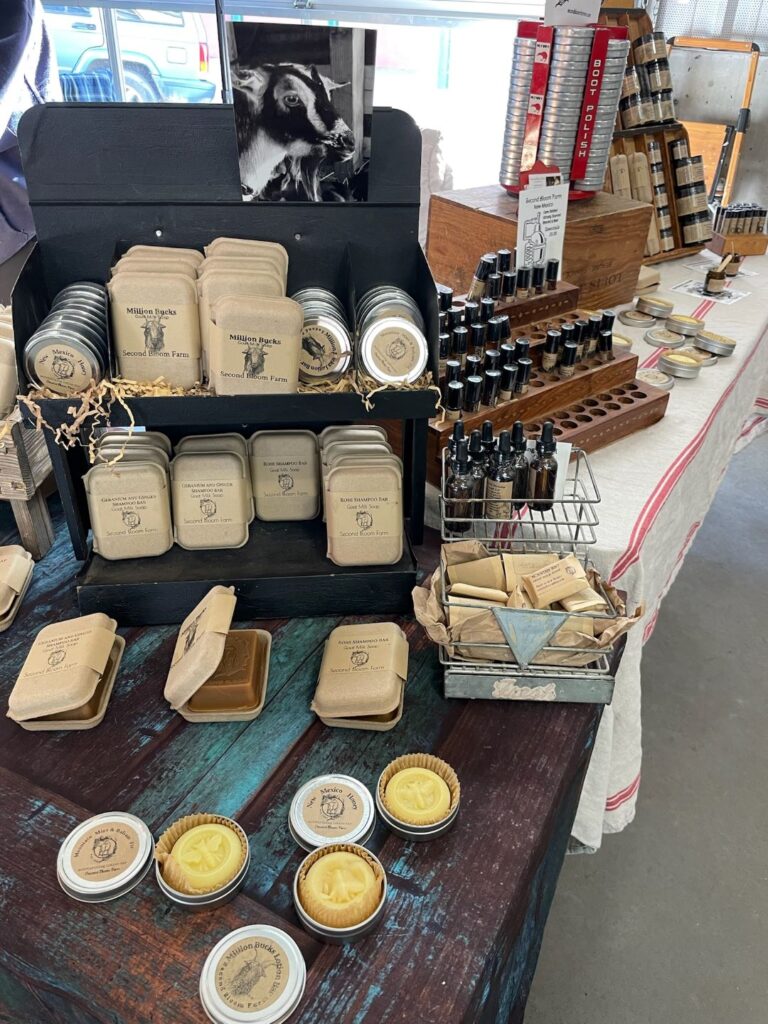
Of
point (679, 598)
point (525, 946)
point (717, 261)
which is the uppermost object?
point (717, 261)

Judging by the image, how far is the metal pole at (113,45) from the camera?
3195 millimetres

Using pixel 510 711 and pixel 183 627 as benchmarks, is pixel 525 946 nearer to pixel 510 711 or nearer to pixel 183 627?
pixel 510 711

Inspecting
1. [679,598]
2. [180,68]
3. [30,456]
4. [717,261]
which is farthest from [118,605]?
[180,68]

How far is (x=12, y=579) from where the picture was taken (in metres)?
1.26

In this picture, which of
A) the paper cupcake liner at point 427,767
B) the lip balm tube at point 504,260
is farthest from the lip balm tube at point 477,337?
the paper cupcake liner at point 427,767

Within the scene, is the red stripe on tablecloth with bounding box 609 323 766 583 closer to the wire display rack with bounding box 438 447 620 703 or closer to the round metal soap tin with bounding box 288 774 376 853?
the wire display rack with bounding box 438 447 620 703

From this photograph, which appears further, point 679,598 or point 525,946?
point 679,598

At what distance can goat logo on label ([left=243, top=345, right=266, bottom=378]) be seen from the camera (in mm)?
1086

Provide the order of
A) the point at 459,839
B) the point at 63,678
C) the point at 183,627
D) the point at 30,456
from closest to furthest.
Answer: the point at 459,839 < the point at 63,678 < the point at 183,627 < the point at 30,456

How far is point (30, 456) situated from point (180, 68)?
359cm

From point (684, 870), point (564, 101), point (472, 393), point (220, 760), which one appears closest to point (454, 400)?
point (472, 393)

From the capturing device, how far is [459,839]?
934mm

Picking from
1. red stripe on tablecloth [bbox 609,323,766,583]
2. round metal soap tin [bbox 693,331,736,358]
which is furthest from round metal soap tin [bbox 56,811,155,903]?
round metal soap tin [bbox 693,331,736,358]

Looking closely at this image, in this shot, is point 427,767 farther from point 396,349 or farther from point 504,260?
point 504,260
